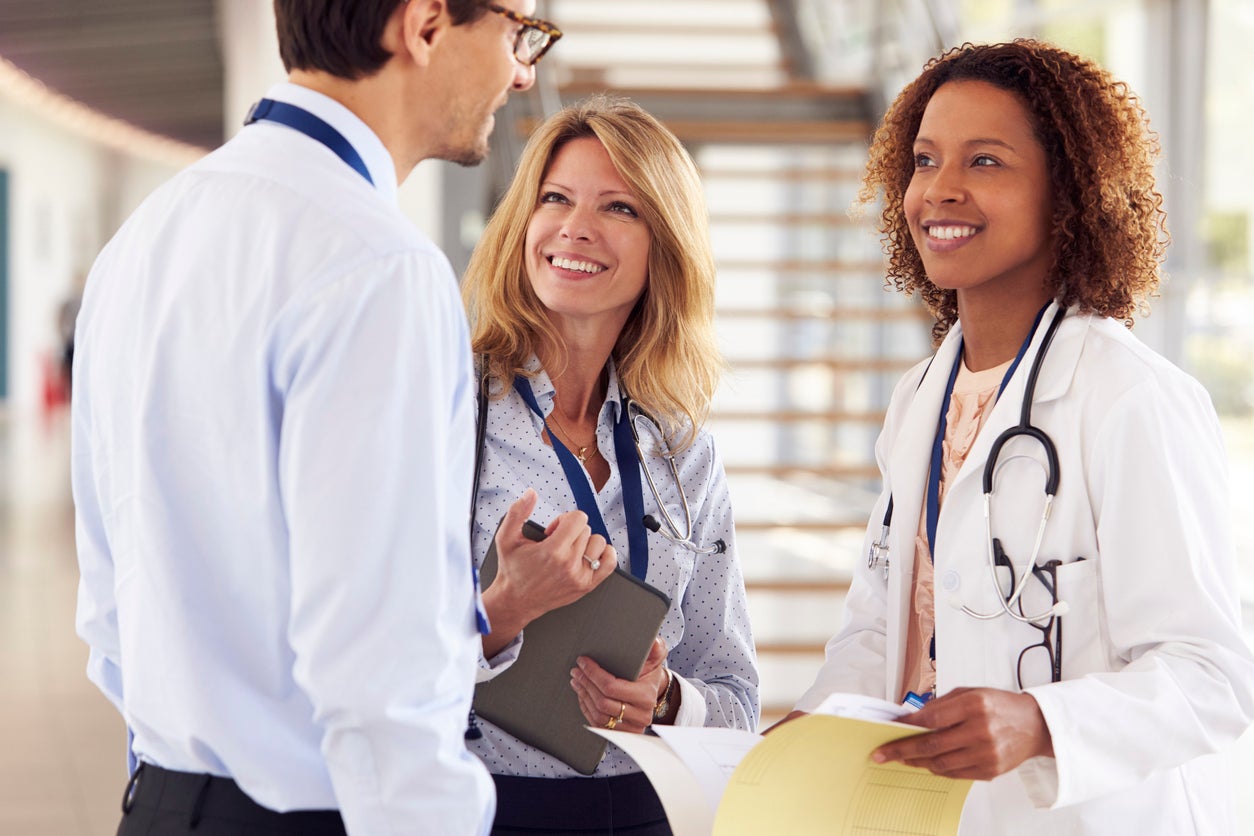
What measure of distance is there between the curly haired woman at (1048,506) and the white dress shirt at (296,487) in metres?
0.51

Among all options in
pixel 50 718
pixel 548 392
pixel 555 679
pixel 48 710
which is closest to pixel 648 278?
pixel 548 392

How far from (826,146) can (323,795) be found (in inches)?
243

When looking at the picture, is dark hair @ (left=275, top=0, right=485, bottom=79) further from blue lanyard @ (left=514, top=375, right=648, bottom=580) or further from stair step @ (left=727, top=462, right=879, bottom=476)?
stair step @ (left=727, top=462, right=879, bottom=476)

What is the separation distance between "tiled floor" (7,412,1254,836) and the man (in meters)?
3.18

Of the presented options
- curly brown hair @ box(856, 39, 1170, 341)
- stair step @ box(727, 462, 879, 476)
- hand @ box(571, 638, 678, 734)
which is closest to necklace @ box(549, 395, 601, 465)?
hand @ box(571, 638, 678, 734)

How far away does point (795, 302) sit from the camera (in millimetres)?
10617

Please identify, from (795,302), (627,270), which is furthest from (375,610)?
(795,302)

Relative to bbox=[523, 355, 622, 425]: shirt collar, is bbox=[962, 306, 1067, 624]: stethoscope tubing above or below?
below

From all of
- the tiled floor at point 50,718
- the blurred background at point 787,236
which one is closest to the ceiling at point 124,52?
the blurred background at point 787,236

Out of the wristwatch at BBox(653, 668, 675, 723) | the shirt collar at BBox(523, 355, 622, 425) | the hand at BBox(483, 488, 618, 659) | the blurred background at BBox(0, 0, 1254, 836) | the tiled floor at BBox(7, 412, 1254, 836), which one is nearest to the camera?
the hand at BBox(483, 488, 618, 659)

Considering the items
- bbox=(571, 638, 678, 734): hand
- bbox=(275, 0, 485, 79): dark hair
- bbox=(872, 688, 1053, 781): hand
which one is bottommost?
bbox=(571, 638, 678, 734): hand

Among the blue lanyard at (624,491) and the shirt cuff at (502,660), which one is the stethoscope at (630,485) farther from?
the shirt cuff at (502,660)

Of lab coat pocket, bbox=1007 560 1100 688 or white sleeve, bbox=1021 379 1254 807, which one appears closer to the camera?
white sleeve, bbox=1021 379 1254 807

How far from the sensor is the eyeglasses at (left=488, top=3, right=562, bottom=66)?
4.18ft
